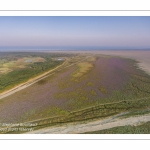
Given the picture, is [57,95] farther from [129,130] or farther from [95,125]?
[129,130]

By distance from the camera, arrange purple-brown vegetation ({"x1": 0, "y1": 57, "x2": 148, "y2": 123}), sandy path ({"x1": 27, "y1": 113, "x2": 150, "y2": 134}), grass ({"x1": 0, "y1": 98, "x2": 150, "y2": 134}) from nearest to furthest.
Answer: sandy path ({"x1": 27, "y1": 113, "x2": 150, "y2": 134}), grass ({"x1": 0, "y1": 98, "x2": 150, "y2": 134}), purple-brown vegetation ({"x1": 0, "y1": 57, "x2": 148, "y2": 123})

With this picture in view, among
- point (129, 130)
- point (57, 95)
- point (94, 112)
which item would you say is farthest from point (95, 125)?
point (57, 95)

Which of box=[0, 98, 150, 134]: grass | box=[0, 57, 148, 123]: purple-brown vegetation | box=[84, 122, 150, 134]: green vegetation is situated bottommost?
box=[84, 122, 150, 134]: green vegetation

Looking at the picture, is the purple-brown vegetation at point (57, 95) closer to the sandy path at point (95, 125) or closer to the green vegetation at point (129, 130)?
the sandy path at point (95, 125)

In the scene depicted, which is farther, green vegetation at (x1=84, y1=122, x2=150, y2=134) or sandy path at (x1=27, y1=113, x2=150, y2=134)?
sandy path at (x1=27, y1=113, x2=150, y2=134)

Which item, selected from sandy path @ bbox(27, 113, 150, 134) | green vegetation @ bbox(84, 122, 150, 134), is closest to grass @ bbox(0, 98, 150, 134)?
sandy path @ bbox(27, 113, 150, 134)

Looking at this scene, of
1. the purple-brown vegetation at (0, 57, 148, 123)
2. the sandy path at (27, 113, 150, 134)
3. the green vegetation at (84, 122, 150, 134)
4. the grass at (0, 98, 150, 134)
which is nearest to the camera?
the green vegetation at (84, 122, 150, 134)

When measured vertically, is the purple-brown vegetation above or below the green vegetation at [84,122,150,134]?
above

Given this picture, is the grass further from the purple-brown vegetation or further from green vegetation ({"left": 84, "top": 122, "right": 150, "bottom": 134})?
green vegetation ({"left": 84, "top": 122, "right": 150, "bottom": 134})
